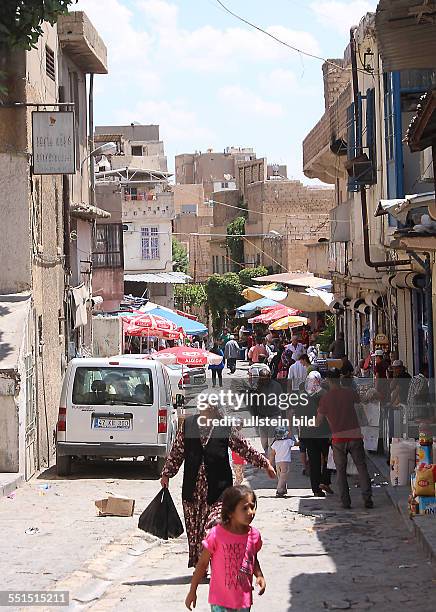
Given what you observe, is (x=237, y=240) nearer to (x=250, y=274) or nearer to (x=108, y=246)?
(x=250, y=274)

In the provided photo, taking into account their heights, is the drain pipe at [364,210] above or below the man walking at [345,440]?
above

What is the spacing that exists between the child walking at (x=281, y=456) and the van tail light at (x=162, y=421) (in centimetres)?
201

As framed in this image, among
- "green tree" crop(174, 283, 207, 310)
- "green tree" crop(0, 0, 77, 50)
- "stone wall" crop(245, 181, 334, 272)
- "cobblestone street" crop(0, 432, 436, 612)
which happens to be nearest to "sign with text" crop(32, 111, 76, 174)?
"green tree" crop(0, 0, 77, 50)

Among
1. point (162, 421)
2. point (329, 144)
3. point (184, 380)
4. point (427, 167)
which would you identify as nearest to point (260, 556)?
point (162, 421)

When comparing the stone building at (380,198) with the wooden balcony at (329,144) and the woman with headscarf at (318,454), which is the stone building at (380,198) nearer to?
the wooden balcony at (329,144)

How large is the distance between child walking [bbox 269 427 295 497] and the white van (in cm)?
211

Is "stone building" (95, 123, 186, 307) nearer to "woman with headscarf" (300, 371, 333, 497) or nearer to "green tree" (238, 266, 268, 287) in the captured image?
"green tree" (238, 266, 268, 287)

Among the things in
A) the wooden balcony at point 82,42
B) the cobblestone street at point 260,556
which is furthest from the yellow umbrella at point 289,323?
the cobblestone street at point 260,556

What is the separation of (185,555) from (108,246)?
1264 inches

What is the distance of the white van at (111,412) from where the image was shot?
16359 mm

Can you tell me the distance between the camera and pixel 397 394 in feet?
58.6

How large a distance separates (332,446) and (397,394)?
12.9 feet

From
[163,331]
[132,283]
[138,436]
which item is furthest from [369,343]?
[132,283]

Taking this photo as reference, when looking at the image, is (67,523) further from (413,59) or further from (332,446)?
(413,59)
